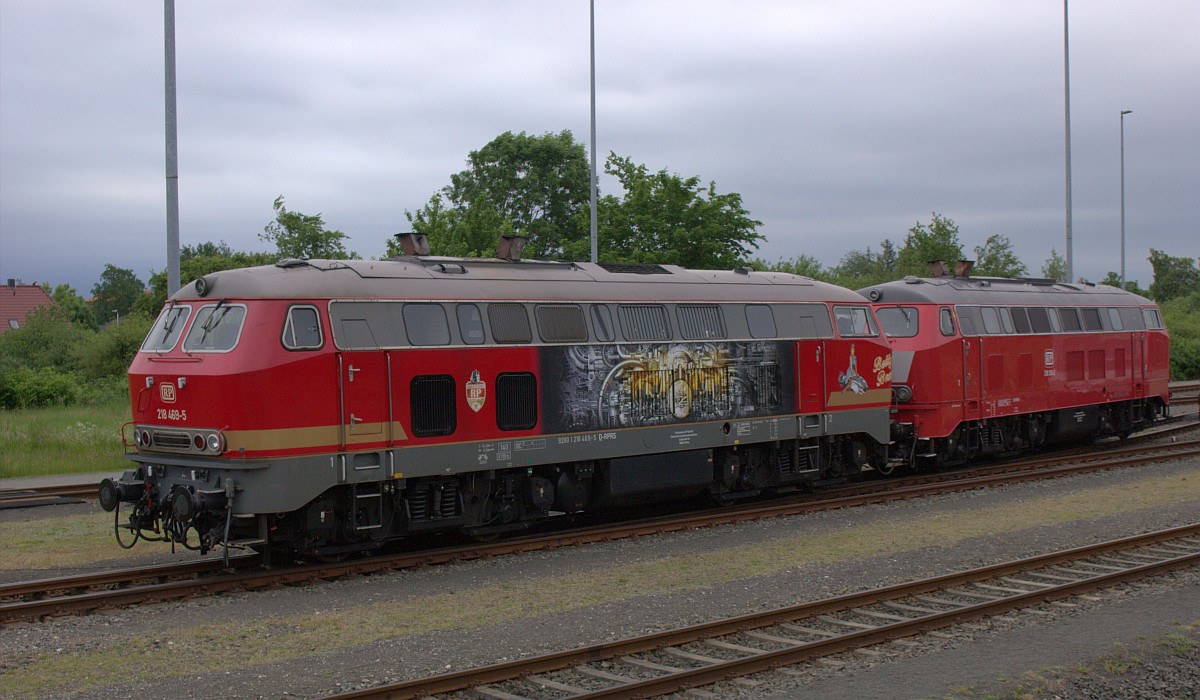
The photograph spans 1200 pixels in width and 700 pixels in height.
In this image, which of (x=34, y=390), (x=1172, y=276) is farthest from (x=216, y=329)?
(x=1172, y=276)

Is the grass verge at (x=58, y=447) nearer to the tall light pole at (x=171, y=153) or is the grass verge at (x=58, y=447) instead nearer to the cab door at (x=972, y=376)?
the tall light pole at (x=171, y=153)

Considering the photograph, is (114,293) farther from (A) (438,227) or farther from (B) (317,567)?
(B) (317,567)

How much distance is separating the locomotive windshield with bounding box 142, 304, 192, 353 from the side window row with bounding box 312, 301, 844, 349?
1676 millimetres

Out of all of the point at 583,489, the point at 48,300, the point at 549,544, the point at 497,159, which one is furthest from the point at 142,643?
the point at 48,300

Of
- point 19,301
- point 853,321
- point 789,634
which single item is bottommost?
point 789,634

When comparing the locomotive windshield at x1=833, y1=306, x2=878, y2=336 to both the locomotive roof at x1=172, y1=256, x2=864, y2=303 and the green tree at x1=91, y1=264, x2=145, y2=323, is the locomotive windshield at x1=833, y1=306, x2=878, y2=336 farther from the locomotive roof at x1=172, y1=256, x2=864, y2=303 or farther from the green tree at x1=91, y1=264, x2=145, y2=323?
the green tree at x1=91, y1=264, x2=145, y2=323

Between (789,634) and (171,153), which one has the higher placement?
(171,153)

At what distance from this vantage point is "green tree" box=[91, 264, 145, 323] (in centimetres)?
11531

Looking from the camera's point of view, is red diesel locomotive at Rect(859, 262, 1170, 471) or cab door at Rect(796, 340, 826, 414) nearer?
cab door at Rect(796, 340, 826, 414)

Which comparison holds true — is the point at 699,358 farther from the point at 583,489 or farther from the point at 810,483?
the point at 810,483

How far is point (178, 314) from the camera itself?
13.0m

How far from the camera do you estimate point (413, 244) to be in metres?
14.8

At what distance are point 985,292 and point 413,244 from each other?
13020 millimetres

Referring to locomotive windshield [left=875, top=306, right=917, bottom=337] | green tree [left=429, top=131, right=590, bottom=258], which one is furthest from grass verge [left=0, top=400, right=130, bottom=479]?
green tree [left=429, top=131, right=590, bottom=258]
